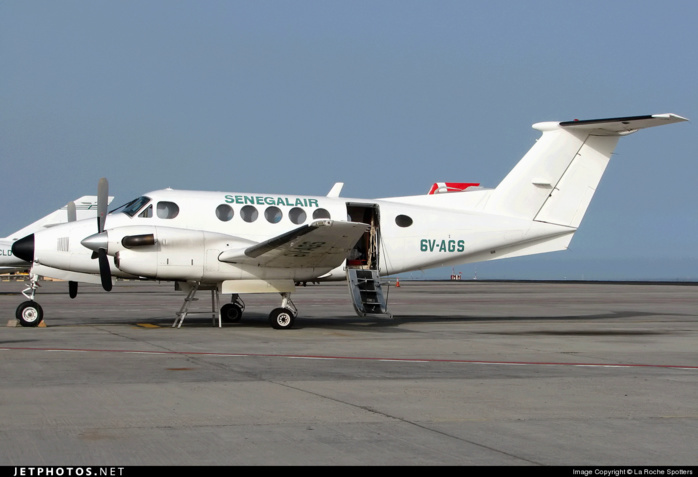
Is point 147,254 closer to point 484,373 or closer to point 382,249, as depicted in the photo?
point 382,249

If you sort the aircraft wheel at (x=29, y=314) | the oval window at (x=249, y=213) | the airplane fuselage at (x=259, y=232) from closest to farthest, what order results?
1. the airplane fuselage at (x=259, y=232)
2. the aircraft wheel at (x=29, y=314)
3. the oval window at (x=249, y=213)

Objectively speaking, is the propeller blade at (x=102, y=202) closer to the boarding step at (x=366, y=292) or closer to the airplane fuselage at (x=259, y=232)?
the airplane fuselage at (x=259, y=232)

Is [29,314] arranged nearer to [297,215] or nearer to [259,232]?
[259,232]

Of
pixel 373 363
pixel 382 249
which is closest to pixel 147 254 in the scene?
pixel 382 249

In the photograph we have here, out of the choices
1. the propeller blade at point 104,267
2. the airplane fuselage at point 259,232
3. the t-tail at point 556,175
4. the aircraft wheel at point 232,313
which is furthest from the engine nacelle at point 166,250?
the t-tail at point 556,175

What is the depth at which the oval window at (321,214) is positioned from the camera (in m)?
19.2

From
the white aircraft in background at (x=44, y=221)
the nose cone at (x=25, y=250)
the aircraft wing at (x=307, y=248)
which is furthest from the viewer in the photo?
the white aircraft in background at (x=44, y=221)

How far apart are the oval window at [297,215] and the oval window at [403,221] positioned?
8.14 ft

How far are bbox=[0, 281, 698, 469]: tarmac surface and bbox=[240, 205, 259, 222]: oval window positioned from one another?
320cm

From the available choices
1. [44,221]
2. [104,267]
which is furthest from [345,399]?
[44,221]

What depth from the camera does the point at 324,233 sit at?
16.5 metres
